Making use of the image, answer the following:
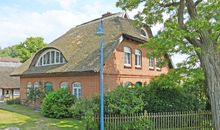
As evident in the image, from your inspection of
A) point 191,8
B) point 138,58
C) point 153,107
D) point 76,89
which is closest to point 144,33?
point 138,58

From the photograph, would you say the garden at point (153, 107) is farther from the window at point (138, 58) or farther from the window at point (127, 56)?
the window at point (138, 58)

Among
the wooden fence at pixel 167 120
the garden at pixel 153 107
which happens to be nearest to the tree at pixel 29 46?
the garden at pixel 153 107

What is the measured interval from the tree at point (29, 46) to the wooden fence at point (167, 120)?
50369 mm

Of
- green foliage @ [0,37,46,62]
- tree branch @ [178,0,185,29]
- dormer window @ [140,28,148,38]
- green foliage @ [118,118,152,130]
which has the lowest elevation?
green foliage @ [118,118,152,130]

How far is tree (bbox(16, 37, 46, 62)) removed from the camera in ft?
206

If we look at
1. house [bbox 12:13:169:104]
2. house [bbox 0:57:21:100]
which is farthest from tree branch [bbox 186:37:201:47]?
house [bbox 0:57:21:100]

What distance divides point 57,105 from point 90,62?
4383mm

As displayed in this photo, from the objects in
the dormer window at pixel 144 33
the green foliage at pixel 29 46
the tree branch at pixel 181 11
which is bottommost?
the tree branch at pixel 181 11

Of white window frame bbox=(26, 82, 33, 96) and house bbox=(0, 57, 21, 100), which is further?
house bbox=(0, 57, 21, 100)

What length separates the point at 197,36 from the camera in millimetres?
15867

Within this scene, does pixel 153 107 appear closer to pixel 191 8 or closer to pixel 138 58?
pixel 191 8

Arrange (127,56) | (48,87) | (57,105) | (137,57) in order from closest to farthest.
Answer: (57,105)
(127,56)
(137,57)
(48,87)

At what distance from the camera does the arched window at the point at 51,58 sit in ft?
93.4

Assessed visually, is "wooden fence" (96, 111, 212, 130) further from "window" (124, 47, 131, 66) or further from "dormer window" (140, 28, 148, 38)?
"dormer window" (140, 28, 148, 38)
